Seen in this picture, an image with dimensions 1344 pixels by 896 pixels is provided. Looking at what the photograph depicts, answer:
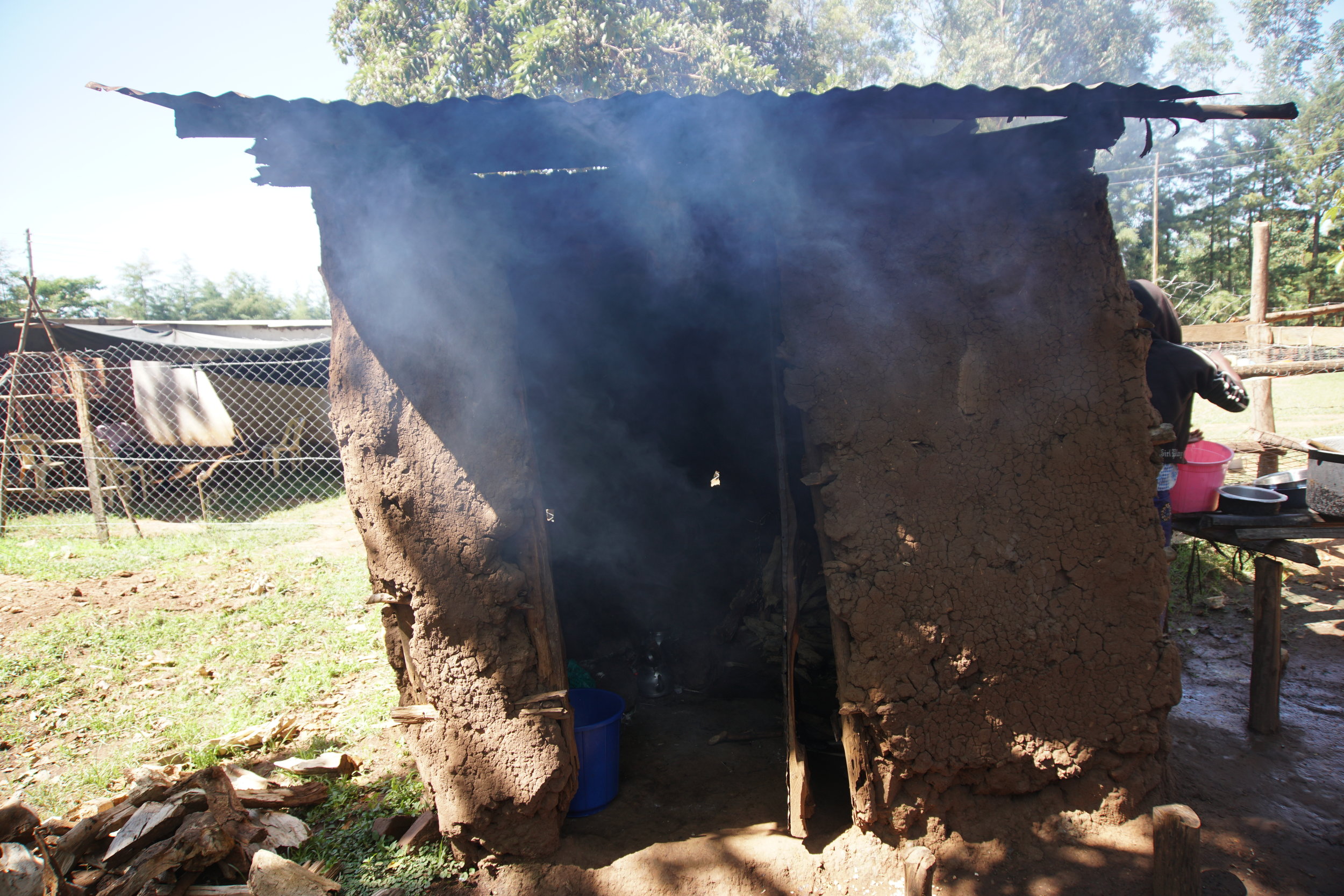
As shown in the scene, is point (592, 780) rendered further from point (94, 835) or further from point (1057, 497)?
point (1057, 497)

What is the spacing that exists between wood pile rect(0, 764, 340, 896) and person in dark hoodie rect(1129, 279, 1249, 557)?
4078mm

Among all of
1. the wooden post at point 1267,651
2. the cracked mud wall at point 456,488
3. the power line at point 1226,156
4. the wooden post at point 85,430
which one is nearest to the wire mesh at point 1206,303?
the power line at point 1226,156

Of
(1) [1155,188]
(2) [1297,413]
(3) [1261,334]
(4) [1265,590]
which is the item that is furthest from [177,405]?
(1) [1155,188]

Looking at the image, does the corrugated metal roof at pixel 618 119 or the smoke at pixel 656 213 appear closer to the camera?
the corrugated metal roof at pixel 618 119

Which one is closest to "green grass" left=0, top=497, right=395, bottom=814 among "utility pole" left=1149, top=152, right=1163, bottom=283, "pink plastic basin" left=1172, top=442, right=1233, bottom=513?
"pink plastic basin" left=1172, top=442, right=1233, bottom=513

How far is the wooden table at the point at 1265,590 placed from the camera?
3586 mm

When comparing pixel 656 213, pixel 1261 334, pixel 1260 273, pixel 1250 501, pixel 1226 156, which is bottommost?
pixel 1250 501

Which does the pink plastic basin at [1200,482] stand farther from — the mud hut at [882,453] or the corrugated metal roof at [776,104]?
the corrugated metal roof at [776,104]

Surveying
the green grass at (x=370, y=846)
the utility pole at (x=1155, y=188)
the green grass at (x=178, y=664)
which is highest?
the utility pole at (x=1155, y=188)

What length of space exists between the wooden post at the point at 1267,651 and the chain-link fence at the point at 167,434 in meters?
9.05

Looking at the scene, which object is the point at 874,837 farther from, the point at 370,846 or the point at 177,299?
the point at 177,299

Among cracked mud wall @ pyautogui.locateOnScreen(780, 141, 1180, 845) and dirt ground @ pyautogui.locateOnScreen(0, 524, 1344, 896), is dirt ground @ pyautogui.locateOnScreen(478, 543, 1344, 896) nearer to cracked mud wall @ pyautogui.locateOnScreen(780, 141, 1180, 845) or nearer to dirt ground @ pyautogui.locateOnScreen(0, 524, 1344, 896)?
dirt ground @ pyautogui.locateOnScreen(0, 524, 1344, 896)

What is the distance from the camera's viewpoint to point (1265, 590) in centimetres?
367

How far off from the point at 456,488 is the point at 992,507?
210cm
